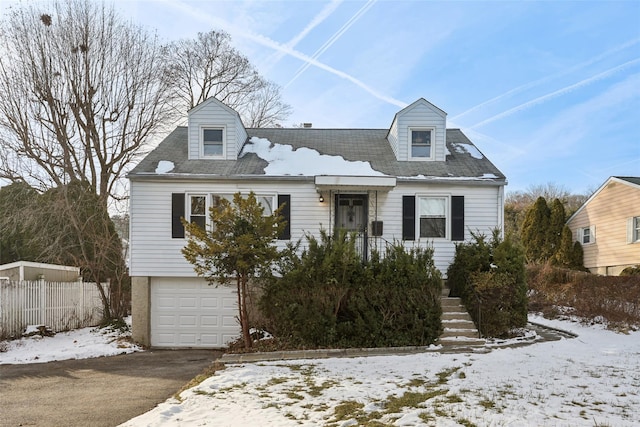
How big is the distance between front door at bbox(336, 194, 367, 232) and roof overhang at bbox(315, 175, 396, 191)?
112 centimetres

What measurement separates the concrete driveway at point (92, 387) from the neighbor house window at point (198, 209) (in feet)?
11.3

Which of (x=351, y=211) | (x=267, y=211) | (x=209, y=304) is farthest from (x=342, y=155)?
(x=209, y=304)

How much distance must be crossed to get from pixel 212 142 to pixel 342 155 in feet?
12.7

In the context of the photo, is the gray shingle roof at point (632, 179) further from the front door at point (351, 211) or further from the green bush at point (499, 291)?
the front door at point (351, 211)

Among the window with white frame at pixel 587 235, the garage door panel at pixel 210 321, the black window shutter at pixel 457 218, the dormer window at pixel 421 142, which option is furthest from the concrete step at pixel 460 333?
the window with white frame at pixel 587 235

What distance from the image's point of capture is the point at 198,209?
39.2 ft

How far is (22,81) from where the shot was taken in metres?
17.1

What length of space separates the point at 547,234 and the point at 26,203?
2365cm

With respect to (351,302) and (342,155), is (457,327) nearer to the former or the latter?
(351,302)

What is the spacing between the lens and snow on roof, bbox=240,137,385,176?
40.0ft

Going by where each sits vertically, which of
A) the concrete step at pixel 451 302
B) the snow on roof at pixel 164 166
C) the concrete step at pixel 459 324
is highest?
Result: the snow on roof at pixel 164 166

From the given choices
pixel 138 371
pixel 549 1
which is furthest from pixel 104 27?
pixel 549 1

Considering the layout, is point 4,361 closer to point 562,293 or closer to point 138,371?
point 138,371

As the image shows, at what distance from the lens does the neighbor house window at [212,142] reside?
1293 centimetres
